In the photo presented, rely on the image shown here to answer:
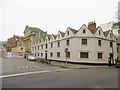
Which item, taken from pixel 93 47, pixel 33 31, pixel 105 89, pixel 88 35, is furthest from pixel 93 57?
pixel 33 31

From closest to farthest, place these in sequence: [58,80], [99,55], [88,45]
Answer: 1. [58,80]
2. [88,45]
3. [99,55]

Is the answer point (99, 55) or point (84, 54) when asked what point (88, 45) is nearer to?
point (84, 54)

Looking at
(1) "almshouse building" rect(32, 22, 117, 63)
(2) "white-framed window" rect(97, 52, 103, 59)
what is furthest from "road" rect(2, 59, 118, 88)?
(2) "white-framed window" rect(97, 52, 103, 59)

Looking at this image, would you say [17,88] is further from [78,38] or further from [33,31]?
[33,31]

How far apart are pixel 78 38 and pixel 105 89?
23858 mm

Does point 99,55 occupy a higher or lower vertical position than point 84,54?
lower

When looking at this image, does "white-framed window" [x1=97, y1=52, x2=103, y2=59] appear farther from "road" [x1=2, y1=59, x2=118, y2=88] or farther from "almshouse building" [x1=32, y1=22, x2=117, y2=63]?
"road" [x1=2, y1=59, x2=118, y2=88]

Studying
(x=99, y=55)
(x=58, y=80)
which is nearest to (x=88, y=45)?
(x=99, y=55)

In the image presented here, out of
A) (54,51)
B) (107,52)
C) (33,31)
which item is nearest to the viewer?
(107,52)

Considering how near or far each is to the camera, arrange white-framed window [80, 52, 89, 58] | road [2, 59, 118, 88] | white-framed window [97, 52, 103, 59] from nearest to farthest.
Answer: road [2, 59, 118, 88]
white-framed window [80, 52, 89, 58]
white-framed window [97, 52, 103, 59]

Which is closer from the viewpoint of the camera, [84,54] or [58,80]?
[58,80]

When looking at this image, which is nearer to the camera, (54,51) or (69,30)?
(69,30)

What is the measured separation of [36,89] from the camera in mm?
8133

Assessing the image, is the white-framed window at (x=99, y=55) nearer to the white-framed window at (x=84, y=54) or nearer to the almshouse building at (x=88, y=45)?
the almshouse building at (x=88, y=45)
